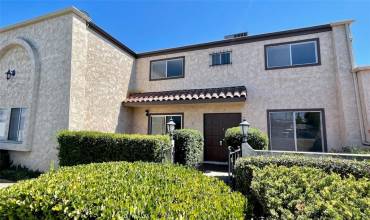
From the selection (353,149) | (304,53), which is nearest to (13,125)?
(304,53)

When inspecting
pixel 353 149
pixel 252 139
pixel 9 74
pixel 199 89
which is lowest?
pixel 353 149

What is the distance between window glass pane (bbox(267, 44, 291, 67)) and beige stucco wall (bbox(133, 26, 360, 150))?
1.02 ft

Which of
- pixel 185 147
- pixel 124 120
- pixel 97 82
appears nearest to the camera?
pixel 185 147

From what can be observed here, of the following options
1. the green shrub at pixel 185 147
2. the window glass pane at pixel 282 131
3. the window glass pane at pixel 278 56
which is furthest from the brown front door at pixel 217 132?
the window glass pane at pixel 278 56

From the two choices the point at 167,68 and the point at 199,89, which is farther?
the point at 167,68

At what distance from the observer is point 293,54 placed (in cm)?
968

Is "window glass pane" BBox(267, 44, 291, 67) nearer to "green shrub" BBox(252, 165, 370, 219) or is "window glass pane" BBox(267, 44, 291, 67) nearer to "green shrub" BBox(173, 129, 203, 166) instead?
"green shrub" BBox(173, 129, 203, 166)

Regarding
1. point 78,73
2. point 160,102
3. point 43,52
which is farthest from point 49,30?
point 160,102

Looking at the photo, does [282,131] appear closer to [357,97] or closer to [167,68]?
[357,97]

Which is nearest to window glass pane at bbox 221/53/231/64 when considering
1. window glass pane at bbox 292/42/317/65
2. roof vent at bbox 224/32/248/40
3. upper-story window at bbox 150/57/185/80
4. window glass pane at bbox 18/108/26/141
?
roof vent at bbox 224/32/248/40

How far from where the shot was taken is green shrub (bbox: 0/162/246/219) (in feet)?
7.36

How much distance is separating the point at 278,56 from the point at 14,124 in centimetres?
1284

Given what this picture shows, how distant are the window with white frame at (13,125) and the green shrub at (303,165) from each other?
961cm

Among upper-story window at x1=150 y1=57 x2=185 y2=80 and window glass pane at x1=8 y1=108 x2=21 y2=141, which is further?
upper-story window at x1=150 y1=57 x2=185 y2=80
